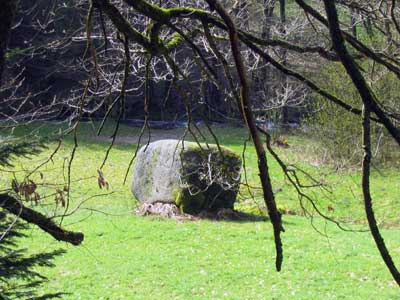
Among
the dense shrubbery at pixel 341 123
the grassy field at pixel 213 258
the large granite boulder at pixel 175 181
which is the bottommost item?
the grassy field at pixel 213 258

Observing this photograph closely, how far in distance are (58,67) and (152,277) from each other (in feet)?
53.2

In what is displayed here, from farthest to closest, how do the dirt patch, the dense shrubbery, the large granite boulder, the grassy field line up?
the dense shrubbery → the dirt patch → the large granite boulder → the grassy field

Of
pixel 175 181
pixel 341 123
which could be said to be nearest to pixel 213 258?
pixel 175 181

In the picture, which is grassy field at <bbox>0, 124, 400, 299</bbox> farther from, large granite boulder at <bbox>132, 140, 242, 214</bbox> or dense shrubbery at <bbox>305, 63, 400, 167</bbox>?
dense shrubbery at <bbox>305, 63, 400, 167</bbox>

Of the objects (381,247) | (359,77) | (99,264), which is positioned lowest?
(99,264)

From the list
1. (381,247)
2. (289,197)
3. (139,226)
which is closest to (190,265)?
(139,226)

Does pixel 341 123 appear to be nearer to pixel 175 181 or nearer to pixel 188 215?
pixel 175 181

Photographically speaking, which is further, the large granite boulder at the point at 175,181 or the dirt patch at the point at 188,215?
the dirt patch at the point at 188,215

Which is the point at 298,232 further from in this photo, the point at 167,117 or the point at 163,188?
the point at 167,117

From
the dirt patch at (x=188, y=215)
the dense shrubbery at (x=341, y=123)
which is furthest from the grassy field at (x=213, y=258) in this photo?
the dense shrubbery at (x=341, y=123)

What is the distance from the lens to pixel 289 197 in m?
14.4

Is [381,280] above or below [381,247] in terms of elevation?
below

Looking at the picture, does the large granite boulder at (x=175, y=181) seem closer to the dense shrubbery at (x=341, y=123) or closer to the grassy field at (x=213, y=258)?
the grassy field at (x=213, y=258)

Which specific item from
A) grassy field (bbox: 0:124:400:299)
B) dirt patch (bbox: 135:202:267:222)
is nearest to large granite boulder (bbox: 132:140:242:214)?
dirt patch (bbox: 135:202:267:222)
